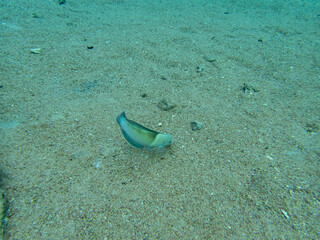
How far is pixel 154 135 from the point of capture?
2.02m

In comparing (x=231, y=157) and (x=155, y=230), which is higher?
(x=231, y=157)

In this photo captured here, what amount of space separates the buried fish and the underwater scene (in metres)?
0.01

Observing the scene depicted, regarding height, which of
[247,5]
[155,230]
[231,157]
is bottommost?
[155,230]

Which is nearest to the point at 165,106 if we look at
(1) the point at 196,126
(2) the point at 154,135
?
(1) the point at 196,126

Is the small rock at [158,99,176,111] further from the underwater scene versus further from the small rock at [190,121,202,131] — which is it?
the small rock at [190,121,202,131]

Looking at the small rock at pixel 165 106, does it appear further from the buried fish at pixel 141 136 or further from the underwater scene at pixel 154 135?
the buried fish at pixel 141 136

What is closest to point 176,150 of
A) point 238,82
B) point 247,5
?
point 238,82

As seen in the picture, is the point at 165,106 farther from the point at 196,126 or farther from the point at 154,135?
the point at 154,135

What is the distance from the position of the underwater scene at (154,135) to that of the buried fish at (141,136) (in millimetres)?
12

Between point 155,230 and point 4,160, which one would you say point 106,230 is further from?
point 4,160

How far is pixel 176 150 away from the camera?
7.37 feet

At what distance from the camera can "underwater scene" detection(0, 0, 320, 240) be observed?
1.68 meters

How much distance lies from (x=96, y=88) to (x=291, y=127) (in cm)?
304

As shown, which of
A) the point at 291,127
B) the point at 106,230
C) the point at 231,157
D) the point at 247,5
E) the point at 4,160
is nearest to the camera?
the point at 106,230
